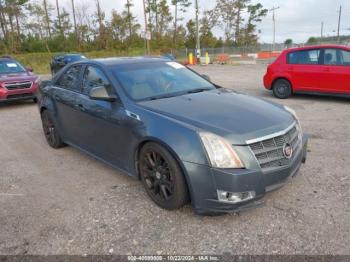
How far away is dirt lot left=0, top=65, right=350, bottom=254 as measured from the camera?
2814mm

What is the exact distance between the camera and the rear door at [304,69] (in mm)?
8703

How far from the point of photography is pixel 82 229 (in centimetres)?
312

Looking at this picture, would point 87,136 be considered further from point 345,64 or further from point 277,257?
point 345,64

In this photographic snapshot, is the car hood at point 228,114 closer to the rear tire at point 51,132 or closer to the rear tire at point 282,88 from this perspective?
the rear tire at point 51,132

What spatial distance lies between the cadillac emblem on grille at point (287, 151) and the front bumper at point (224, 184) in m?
0.14

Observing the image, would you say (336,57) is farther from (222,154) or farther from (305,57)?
(222,154)

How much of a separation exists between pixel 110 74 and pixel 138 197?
157cm

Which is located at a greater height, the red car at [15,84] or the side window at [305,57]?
the side window at [305,57]

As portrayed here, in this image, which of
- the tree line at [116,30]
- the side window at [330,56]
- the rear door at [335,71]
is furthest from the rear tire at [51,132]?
the tree line at [116,30]

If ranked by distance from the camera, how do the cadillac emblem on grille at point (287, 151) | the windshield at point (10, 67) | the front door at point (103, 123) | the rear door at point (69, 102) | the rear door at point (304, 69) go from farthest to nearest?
the windshield at point (10, 67)
the rear door at point (304, 69)
the rear door at point (69, 102)
the front door at point (103, 123)
the cadillac emblem on grille at point (287, 151)

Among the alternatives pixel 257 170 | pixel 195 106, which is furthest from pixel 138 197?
pixel 257 170

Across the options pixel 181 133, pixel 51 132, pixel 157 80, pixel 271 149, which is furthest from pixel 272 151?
pixel 51 132

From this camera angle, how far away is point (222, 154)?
284 cm

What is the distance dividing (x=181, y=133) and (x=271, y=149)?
2.82ft
